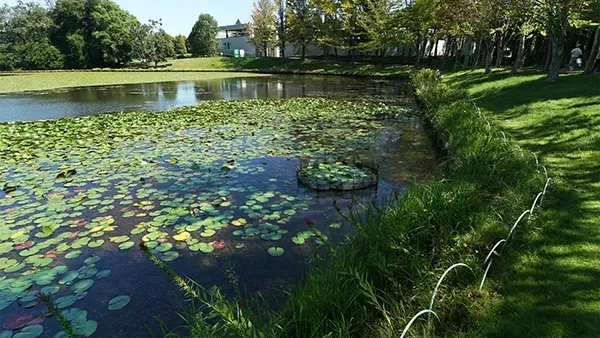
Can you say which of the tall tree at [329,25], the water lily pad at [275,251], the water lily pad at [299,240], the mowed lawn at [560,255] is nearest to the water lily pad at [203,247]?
the water lily pad at [275,251]

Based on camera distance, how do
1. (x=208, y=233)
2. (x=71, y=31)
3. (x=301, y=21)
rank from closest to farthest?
1. (x=208, y=233)
2. (x=301, y=21)
3. (x=71, y=31)

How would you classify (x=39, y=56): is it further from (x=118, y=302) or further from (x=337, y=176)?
(x=118, y=302)

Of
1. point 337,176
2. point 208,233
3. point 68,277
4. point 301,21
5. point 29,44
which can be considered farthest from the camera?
point 29,44

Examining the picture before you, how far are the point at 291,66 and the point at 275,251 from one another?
36817 mm

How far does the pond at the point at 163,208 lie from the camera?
129 inches

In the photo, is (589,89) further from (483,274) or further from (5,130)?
(5,130)

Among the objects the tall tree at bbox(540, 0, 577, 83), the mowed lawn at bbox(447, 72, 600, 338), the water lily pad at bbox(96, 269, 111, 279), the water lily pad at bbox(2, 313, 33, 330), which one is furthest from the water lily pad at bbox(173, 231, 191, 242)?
the tall tree at bbox(540, 0, 577, 83)

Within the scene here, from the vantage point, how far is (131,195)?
539 centimetres

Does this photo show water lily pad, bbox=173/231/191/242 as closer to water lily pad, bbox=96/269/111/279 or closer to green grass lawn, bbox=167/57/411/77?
water lily pad, bbox=96/269/111/279

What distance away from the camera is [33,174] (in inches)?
247

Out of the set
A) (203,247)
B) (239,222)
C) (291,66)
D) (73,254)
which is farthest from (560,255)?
(291,66)

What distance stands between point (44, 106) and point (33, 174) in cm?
1193

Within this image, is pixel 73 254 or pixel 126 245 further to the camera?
pixel 126 245

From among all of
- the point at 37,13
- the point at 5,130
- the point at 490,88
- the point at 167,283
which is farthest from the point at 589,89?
the point at 37,13
